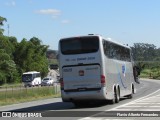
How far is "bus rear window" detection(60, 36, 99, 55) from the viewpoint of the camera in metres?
23.9

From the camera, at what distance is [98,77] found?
935 inches

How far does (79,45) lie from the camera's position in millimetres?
24094

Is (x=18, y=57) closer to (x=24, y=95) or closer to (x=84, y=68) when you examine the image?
(x=24, y=95)

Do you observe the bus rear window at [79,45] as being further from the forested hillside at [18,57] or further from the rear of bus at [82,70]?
the forested hillside at [18,57]

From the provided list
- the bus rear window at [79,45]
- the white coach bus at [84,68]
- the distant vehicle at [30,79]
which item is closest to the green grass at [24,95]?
the white coach bus at [84,68]

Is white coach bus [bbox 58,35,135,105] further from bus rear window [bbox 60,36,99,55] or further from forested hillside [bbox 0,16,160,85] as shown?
forested hillside [bbox 0,16,160,85]

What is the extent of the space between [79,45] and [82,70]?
1.35 m

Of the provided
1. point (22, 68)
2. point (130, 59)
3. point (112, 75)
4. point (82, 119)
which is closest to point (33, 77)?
point (22, 68)

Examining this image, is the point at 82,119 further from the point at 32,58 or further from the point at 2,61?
the point at 32,58

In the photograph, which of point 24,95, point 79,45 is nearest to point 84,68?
point 79,45

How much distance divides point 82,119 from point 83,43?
26.3 ft

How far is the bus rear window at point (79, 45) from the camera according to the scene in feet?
78.3

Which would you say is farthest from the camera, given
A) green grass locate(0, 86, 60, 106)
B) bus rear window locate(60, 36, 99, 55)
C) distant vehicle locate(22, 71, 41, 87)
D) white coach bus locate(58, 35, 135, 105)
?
distant vehicle locate(22, 71, 41, 87)

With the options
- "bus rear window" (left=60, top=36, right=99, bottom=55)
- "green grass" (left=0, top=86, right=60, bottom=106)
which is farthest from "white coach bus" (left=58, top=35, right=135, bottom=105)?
"green grass" (left=0, top=86, right=60, bottom=106)
